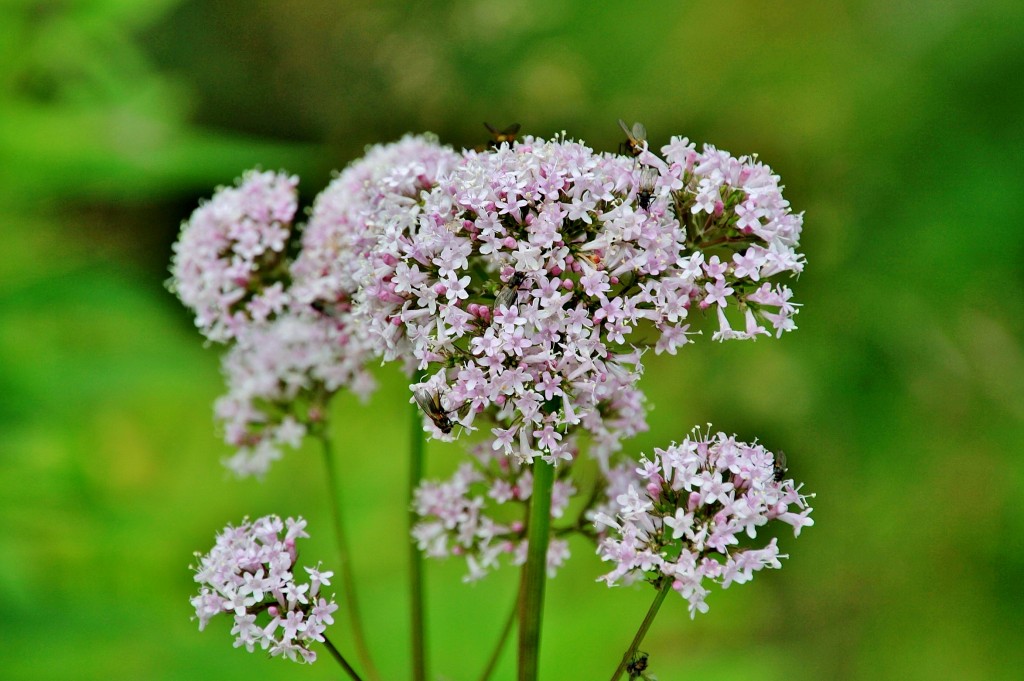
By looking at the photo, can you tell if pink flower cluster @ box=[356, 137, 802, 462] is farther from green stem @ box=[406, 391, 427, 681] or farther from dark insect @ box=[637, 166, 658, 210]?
green stem @ box=[406, 391, 427, 681]

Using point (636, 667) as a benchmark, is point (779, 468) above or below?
above

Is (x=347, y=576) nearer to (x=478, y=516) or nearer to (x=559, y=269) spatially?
(x=478, y=516)

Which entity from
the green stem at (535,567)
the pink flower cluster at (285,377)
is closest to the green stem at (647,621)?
the green stem at (535,567)

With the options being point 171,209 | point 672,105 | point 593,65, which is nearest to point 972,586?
point 672,105

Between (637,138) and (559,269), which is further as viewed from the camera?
(637,138)

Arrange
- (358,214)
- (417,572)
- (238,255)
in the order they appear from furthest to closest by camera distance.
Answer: (238,255) → (417,572) → (358,214)

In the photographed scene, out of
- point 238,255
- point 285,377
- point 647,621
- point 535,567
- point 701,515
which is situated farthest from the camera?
point 285,377

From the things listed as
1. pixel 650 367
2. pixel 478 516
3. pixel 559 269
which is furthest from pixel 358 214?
pixel 650 367

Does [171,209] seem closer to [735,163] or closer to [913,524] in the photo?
[913,524]
